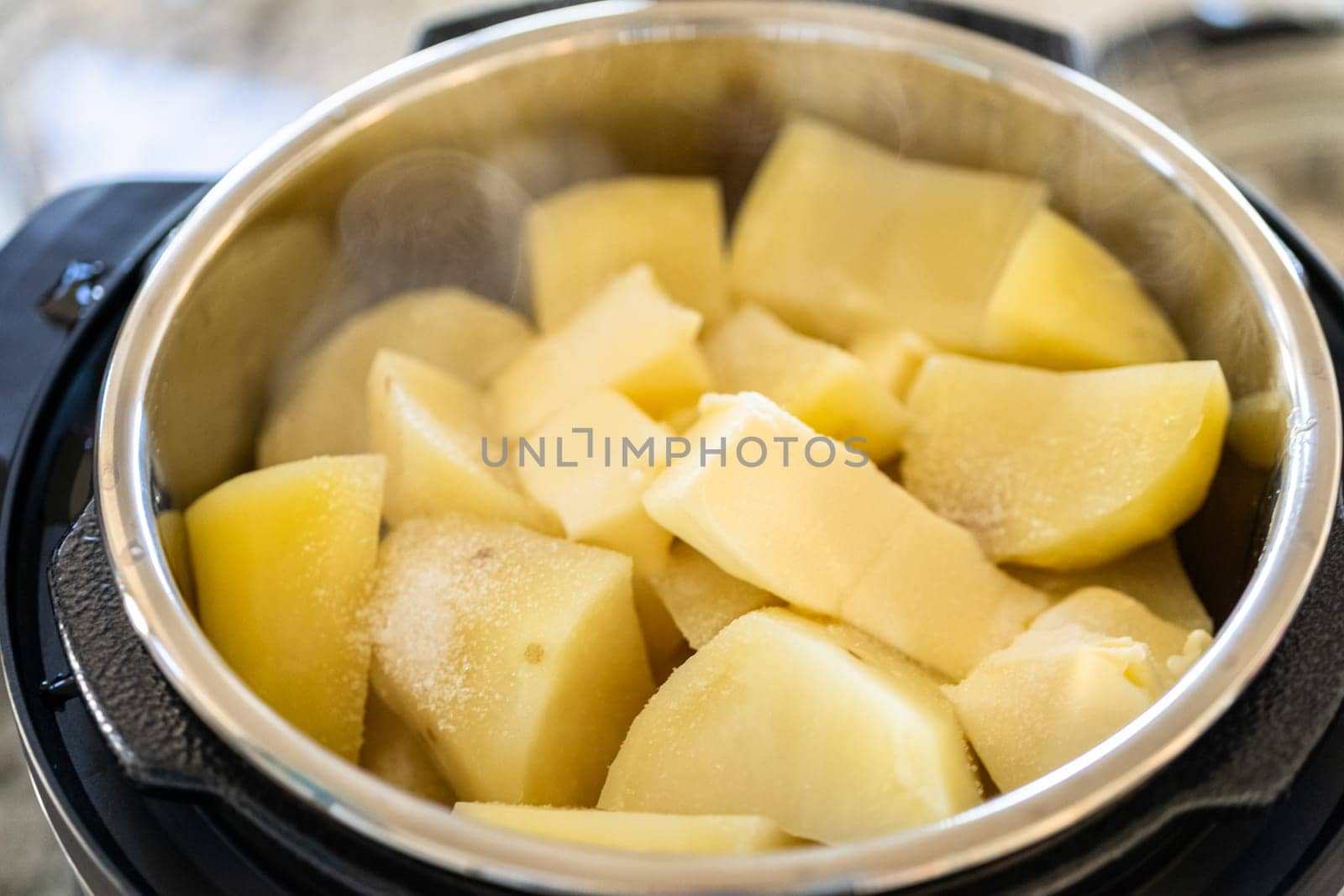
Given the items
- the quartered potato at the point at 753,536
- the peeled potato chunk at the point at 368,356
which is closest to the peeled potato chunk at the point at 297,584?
the quartered potato at the point at 753,536

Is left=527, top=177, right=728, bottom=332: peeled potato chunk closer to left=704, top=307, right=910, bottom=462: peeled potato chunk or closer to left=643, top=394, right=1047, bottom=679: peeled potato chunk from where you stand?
left=704, top=307, right=910, bottom=462: peeled potato chunk

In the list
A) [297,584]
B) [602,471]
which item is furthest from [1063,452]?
[297,584]

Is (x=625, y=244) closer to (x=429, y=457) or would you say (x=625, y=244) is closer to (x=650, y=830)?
(x=429, y=457)

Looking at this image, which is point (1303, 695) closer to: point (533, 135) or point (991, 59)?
point (991, 59)

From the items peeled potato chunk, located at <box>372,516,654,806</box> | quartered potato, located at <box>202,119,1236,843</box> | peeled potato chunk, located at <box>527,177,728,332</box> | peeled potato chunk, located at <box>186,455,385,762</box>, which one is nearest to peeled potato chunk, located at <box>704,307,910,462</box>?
quartered potato, located at <box>202,119,1236,843</box>

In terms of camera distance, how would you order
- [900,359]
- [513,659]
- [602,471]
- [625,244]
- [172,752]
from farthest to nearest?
[625,244], [900,359], [602,471], [513,659], [172,752]

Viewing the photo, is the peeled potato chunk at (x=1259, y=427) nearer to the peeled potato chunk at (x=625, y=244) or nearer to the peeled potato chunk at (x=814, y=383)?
the peeled potato chunk at (x=814, y=383)
